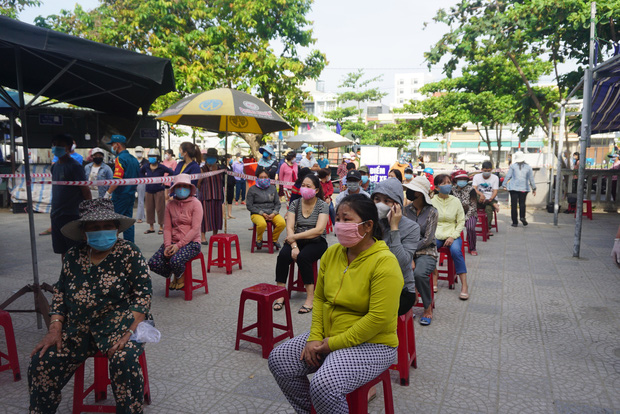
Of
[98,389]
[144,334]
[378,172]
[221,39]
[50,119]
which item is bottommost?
[98,389]

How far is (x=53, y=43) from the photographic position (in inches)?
145

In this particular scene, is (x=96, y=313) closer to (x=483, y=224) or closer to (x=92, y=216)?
(x=92, y=216)

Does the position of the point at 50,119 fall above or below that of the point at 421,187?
above

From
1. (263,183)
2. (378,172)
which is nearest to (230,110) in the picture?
(263,183)

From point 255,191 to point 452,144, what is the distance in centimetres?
6958

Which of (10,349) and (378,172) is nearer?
(10,349)

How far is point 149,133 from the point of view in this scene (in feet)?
45.7

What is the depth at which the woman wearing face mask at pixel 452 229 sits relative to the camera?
5.87 metres

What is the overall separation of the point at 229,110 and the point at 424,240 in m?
3.60

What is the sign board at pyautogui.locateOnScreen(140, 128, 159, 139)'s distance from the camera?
13.8 m

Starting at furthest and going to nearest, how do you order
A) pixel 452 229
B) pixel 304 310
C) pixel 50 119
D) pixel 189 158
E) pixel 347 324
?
pixel 50 119
pixel 189 158
pixel 452 229
pixel 304 310
pixel 347 324

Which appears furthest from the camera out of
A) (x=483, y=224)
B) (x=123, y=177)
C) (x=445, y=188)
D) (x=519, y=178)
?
(x=519, y=178)

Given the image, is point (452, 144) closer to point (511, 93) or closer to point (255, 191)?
point (511, 93)

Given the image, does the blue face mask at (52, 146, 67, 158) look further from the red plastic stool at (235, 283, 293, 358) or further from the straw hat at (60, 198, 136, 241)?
the red plastic stool at (235, 283, 293, 358)
